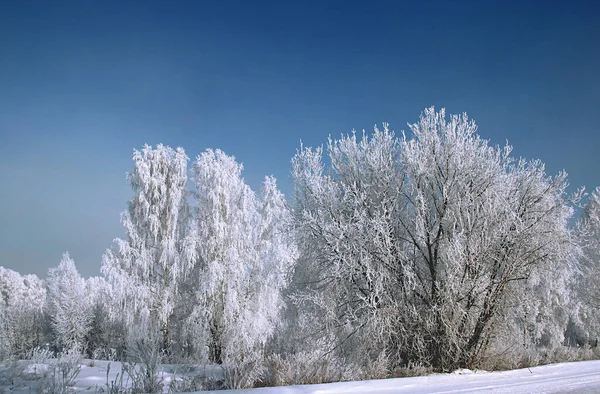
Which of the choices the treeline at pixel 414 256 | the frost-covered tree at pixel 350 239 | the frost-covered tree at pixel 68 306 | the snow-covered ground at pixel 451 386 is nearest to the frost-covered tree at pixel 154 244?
the treeline at pixel 414 256

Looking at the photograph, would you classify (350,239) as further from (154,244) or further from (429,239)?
(154,244)

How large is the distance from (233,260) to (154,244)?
163 inches

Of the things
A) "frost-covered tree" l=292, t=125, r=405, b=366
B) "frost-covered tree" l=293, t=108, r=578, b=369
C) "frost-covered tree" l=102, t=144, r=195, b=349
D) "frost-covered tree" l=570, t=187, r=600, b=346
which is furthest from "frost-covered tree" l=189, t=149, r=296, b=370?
"frost-covered tree" l=570, t=187, r=600, b=346

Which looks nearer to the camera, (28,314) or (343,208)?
(343,208)

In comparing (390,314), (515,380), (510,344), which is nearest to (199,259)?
(390,314)

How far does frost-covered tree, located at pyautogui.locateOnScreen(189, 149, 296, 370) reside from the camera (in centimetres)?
1706

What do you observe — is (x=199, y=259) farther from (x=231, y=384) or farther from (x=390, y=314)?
(x=231, y=384)

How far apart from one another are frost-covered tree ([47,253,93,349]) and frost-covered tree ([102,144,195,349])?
7409 mm

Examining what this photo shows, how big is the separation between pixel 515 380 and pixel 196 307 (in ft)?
45.2

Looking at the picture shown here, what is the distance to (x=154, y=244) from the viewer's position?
19125 mm

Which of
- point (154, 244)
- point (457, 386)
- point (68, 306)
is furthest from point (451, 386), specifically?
point (68, 306)

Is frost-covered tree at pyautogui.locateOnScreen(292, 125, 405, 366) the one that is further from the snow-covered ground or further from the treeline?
the snow-covered ground

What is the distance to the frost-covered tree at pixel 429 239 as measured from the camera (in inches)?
316

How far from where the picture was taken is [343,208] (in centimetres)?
969
